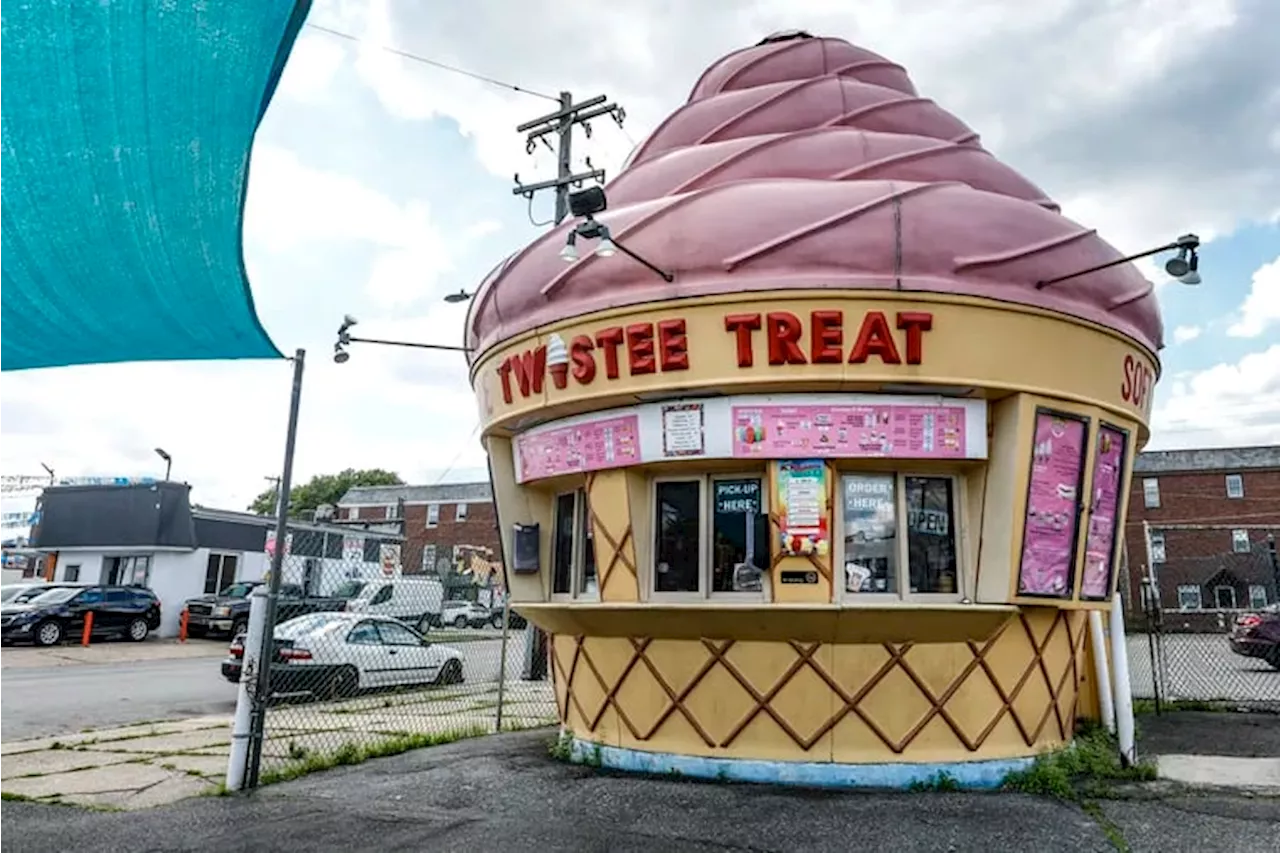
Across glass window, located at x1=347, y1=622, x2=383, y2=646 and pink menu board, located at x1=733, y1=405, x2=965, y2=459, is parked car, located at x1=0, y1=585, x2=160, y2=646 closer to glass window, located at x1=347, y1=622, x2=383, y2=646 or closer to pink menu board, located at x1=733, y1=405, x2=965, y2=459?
glass window, located at x1=347, y1=622, x2=383, y2=646

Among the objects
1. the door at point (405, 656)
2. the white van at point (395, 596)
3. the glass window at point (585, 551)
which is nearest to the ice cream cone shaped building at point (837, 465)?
the glass window at point (585, 551)

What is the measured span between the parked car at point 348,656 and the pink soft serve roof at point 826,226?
714cm

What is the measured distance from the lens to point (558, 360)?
29.6ft

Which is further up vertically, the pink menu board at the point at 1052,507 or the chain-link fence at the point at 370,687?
the pink menu board at the point at 1052,507

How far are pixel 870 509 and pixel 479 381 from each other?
4899 millimetres

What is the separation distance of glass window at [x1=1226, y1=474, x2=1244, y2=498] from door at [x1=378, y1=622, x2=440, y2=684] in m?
43.8

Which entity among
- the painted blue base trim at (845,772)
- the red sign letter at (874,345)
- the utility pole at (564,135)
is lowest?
the painted blue base trim at (845,772)

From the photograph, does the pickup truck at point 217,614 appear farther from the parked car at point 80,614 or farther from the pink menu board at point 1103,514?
the pink menu board at point 1103,514

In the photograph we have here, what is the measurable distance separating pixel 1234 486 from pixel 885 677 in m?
45.8

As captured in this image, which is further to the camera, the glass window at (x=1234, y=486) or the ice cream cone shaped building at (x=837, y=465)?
the glass window at (x=1234, y=486)

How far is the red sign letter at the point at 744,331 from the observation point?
8164 mm

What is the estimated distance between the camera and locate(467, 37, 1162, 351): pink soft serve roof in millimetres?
8211

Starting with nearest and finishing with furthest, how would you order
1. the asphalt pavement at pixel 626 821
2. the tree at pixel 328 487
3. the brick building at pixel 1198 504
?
the asphalt pavement at pixel 626 821 < the brick building at pixel 1198 504 < the tree at pixel 328 487

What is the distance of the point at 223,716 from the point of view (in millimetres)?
13742
